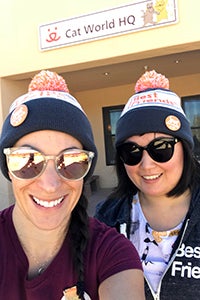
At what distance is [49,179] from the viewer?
1.42 meters

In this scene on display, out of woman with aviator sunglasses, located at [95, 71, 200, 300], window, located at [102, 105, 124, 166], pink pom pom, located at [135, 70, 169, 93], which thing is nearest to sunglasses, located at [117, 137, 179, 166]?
woman with aviator sunglasses, located at [95, 71, 200, 300]

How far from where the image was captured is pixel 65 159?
1.43 m

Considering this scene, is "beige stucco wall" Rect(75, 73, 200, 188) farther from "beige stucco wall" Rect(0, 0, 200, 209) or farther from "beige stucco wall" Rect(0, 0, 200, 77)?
"beige stucco wall" Rect(0, 0, 200, 77)

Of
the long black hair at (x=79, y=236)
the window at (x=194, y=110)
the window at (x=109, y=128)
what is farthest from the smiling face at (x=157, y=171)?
the window at (x=109, y=128)

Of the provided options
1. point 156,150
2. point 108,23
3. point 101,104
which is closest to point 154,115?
point 156,150

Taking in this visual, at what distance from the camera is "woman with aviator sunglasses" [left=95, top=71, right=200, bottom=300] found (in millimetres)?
1914

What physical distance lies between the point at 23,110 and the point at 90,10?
5236mm

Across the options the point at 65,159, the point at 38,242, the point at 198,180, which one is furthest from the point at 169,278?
the point at 65,159

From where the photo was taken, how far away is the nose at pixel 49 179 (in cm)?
141

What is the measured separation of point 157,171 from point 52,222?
0.77 meters

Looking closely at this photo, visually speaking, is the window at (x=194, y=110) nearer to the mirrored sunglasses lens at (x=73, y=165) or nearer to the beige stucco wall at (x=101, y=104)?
the beige stucco wall at (x=101, y=104)

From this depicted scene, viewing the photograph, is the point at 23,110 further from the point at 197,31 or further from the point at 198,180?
the point at 197,31

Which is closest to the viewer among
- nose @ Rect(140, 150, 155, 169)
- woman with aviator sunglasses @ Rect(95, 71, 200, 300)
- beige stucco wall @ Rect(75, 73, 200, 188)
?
woman with aviator sunglasses @ Rect(95, 71, 200, 300)

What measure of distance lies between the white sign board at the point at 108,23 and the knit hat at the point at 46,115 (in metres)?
4.57
